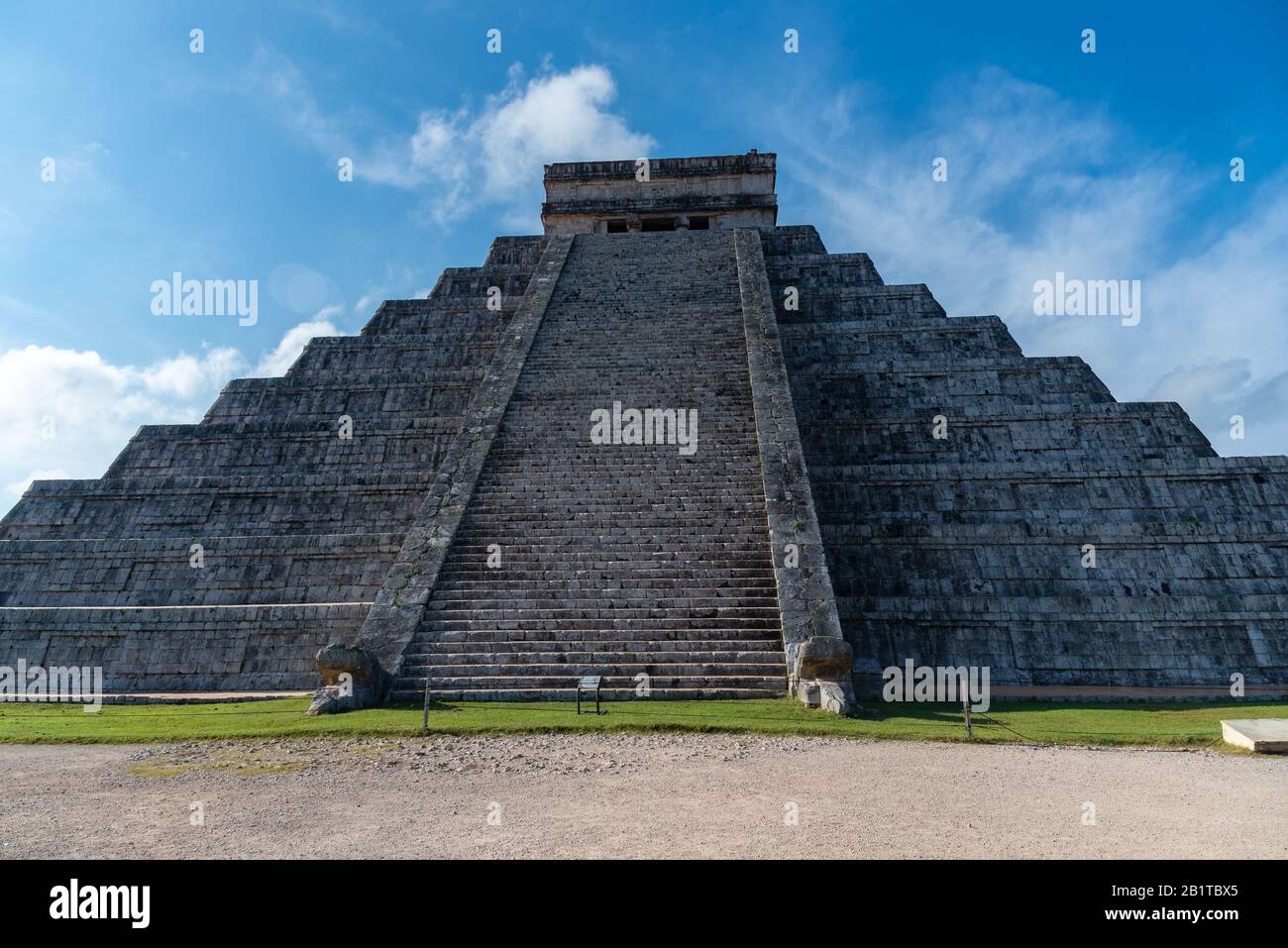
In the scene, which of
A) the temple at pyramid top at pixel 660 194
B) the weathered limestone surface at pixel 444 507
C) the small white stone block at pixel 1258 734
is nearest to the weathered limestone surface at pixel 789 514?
the small white stone block at pixel 1258 734

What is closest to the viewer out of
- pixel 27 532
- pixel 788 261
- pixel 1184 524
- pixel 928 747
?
pixel 928 747

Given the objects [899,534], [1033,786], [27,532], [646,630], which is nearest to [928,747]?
[1033,786]

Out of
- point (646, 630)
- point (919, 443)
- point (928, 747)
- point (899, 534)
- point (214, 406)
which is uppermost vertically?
point (214, 406)

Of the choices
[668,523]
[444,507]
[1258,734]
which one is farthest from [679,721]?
[444,507]

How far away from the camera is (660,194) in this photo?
2795 centimetres

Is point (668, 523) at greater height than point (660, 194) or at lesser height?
lesser

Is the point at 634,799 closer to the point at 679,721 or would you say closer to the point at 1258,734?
the point at 679,721

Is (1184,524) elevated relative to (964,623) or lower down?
elevated

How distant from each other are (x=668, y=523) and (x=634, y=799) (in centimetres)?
731

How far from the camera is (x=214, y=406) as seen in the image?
18219mm

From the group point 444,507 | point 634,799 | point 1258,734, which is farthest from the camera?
point 444,507

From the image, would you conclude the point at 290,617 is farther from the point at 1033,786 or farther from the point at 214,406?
the point at 1033,786

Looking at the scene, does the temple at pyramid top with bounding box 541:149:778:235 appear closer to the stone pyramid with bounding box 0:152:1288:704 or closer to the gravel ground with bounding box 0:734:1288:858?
the stone pyramid with bounding box 0:152:1288:704

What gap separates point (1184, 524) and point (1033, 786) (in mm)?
9359
